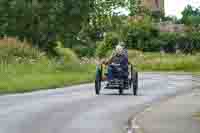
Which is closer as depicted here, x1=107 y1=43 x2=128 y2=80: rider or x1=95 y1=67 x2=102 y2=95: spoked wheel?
x1=107 y1=43 x2=128 y2=80: rider

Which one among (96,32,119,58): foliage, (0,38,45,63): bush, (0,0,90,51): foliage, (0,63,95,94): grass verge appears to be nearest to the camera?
(0,63,95,94): grass verge

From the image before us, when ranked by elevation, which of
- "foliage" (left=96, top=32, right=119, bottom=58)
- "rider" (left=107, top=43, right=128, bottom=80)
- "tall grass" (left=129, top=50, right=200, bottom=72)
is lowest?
"tall grass" (left=129, top=50, right=200, bottom=72)

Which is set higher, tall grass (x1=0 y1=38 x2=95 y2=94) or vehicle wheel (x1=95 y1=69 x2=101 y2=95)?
vehicle wheel (x1=95 y1=69 x2=101 y2=95)

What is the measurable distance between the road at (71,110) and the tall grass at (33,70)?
9.72ft

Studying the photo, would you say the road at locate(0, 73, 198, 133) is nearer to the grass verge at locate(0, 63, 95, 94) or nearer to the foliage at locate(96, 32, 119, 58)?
the grass verge at locate(0, 63, 95, 94)

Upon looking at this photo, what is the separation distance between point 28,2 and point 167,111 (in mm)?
42749

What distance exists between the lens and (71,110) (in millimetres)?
20781

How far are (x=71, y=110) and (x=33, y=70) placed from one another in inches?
837

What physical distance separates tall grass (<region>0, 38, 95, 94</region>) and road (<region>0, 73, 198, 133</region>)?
2961mm

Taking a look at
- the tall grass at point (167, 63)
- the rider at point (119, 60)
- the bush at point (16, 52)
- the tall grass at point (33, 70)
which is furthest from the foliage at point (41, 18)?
the rider at point (119, 60)

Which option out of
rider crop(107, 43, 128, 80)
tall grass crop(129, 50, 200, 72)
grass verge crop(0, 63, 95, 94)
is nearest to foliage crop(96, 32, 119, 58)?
tall grass crop(129, 50, 200, 72)

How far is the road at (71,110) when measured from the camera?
1618 centimetres

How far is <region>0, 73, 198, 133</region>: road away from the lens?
16180 millimetres

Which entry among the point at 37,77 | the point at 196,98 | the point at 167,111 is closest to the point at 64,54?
the point at 37,77
